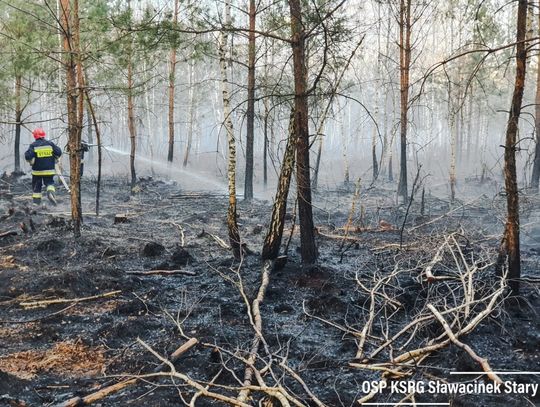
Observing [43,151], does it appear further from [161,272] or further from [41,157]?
[161,272]

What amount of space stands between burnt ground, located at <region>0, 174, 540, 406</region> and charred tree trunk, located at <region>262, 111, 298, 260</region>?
410 millimetres

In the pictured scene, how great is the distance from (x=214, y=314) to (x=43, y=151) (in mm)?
8719

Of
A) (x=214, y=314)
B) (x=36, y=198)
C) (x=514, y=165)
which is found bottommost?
(x=214, y=314)

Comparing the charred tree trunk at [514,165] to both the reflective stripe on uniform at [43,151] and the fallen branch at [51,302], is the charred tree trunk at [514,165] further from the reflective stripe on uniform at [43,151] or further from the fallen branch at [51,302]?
the reflective stripe on uniform at [43,151]

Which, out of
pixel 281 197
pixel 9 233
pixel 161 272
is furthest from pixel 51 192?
pixel 281 197

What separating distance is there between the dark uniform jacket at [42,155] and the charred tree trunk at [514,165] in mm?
10677

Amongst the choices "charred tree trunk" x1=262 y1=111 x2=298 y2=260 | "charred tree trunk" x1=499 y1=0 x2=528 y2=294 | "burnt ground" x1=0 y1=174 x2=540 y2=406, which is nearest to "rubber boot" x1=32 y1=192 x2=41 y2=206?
"burnt ground" x1=0 y1=174 x2=540 y2=406

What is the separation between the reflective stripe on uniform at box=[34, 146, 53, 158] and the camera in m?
12.0

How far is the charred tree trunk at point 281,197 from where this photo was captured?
6871 millimetres

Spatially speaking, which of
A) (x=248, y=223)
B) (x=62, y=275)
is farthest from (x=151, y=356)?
(x=248, y=223)

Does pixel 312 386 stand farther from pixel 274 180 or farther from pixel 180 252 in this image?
pixel 274 180

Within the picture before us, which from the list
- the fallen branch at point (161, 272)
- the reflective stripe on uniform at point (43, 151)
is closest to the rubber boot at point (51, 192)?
the reflective stripe on uniform at point (43, 151)

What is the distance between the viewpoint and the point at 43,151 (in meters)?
12.1

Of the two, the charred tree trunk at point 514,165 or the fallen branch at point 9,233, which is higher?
the charred tree trunk at point 514,165
